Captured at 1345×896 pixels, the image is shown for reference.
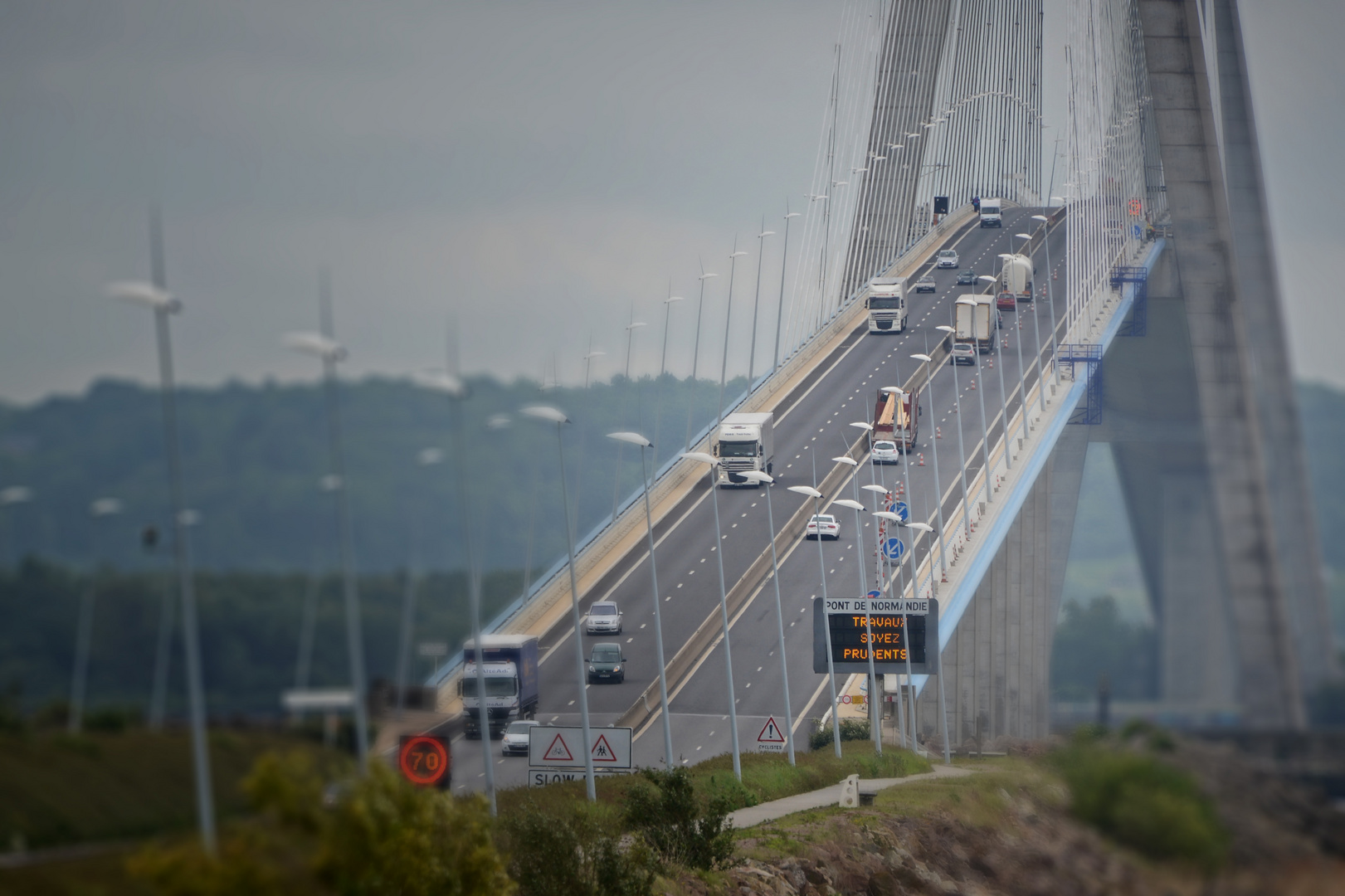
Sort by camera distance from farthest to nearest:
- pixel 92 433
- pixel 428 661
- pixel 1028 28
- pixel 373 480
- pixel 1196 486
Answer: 1. pixel 1028 28
2. pixel 428 661
3. pixel 373 480
4. pixel 92 433
5. pixel 1196 486

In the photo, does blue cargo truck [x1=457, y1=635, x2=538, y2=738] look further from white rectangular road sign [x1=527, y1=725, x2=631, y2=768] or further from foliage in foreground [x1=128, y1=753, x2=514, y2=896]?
foliage in foreground [x1=128, y1=753, x2=514, y2=896]

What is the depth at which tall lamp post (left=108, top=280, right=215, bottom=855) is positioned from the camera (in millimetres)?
10805

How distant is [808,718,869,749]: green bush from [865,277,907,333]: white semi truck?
52703 mm

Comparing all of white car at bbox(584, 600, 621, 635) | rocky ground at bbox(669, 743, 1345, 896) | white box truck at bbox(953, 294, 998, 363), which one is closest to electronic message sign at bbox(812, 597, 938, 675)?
white car at bbox(584, 600, 621, 635)

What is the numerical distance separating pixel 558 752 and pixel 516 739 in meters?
12.2

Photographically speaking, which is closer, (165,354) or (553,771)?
(165,354)


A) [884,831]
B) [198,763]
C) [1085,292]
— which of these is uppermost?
[1085,292]

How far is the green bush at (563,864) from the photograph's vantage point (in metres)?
24.0

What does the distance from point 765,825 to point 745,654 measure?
31.6 meters

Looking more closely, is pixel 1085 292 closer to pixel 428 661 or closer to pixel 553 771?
pixel 553 771

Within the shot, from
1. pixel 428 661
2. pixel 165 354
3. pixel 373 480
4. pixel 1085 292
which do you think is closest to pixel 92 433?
pixel 165 354

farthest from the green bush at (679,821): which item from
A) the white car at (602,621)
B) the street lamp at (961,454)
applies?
the street lamp at (961,454)

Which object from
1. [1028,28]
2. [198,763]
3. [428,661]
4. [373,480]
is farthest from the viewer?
[1028,28]

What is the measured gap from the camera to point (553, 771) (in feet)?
129
